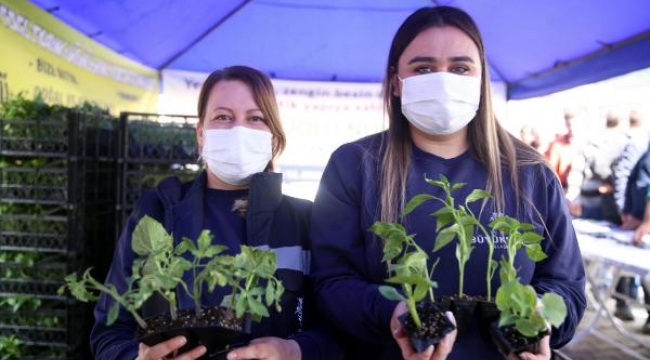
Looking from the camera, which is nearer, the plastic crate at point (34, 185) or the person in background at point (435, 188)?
the person in background at point (435, 188)

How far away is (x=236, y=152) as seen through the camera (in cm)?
130

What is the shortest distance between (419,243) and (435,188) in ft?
0.46

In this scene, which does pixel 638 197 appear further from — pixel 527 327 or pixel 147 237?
pixel 147 237

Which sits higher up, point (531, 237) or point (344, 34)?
point (344, 34)

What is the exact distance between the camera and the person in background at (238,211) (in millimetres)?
1172

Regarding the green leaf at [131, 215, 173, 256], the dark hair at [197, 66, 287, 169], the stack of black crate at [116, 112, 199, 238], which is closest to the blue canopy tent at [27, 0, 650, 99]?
the stack of black crate at [116, 112, 199, 238]

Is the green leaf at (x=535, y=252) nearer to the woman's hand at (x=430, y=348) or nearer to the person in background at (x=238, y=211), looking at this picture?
the woman's hand at (x=430, y=348)

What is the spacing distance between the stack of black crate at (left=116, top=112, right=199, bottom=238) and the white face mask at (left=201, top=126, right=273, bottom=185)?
1.16m

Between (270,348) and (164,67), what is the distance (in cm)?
508

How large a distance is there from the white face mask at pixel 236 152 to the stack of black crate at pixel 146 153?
1156mm

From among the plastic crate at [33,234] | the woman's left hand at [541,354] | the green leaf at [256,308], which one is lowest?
the plastic crate at [33,234]

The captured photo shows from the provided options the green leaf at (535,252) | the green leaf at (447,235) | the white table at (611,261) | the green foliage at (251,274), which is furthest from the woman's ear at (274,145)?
the white table at (611,261)

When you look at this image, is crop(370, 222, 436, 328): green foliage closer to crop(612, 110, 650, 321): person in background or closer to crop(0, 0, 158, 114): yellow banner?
crop(0, 0, 158, 114): yellow banner

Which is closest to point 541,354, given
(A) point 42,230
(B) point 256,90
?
(B) point 256,90
